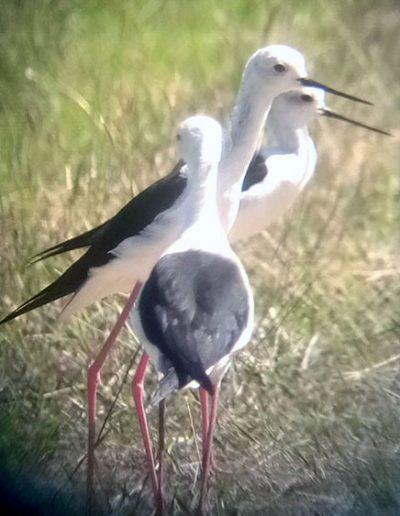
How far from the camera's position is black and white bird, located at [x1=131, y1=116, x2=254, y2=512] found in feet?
8.31

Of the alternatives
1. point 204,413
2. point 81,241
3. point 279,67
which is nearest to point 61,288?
point 81,241

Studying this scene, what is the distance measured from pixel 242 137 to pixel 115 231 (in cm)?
29

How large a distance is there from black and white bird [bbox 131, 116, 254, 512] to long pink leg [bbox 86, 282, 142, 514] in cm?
27

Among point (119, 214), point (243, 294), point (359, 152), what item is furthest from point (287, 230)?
point (243, 294)

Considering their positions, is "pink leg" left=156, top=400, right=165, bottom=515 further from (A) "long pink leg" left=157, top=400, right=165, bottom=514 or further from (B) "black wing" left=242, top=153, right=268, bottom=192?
(B) "black wing" left=242, top=153, right=268, bottom=192

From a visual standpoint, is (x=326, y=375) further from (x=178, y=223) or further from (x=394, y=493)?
(x=178, y=223)

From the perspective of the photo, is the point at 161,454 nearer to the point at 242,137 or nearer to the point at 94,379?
the point at 94,379

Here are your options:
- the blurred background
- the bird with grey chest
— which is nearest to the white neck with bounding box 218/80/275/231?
the bird with grey chest

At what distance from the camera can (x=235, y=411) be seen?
313 cm

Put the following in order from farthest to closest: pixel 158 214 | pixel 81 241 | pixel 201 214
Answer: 1. pixel 81 241
2. pixel 158 214
3. pixel 201 214

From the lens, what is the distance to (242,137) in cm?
296

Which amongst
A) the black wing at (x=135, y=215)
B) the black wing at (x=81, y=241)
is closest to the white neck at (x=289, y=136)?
the black wing at (x=135, y=215)

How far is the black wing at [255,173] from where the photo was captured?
3035 millimetres

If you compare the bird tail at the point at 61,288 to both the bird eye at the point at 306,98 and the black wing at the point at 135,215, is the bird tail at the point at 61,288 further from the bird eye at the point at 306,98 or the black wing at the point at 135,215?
the bird eye at the point at 306,98
